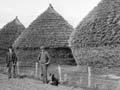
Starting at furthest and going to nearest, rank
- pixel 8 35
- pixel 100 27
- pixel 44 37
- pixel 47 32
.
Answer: pixel 8 35 → pixel 47 32 → pixel 44 37 → pixel 100 27

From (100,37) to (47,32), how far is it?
10663mm

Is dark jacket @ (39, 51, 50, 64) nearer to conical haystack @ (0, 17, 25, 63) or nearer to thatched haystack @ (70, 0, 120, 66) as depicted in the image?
thatched haystack @ (70, 0, 120, 66)

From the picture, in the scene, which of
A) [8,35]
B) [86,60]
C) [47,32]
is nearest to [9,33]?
[8,35]

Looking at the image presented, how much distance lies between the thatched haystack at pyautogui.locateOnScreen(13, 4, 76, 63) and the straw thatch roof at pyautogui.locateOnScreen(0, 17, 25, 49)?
589cm

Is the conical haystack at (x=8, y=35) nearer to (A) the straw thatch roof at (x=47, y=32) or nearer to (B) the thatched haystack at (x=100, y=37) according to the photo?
(A) the straw thatch roof at (x=47, y=32)

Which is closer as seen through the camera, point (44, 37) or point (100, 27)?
point (100, 27)

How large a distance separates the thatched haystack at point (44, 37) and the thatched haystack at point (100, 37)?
23.4 feet

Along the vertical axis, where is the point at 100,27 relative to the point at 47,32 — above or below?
below

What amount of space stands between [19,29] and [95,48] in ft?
61.8

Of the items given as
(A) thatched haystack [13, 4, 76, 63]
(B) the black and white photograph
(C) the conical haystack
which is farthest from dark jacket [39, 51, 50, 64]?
(C) the conical haystack

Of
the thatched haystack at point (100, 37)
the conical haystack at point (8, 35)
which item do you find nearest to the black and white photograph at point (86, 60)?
the thatched haystack at point (100, 37)

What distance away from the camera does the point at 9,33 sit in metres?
33.5

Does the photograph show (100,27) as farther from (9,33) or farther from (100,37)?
(9,33)

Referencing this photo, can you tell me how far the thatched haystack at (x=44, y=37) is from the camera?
25.8 metres
